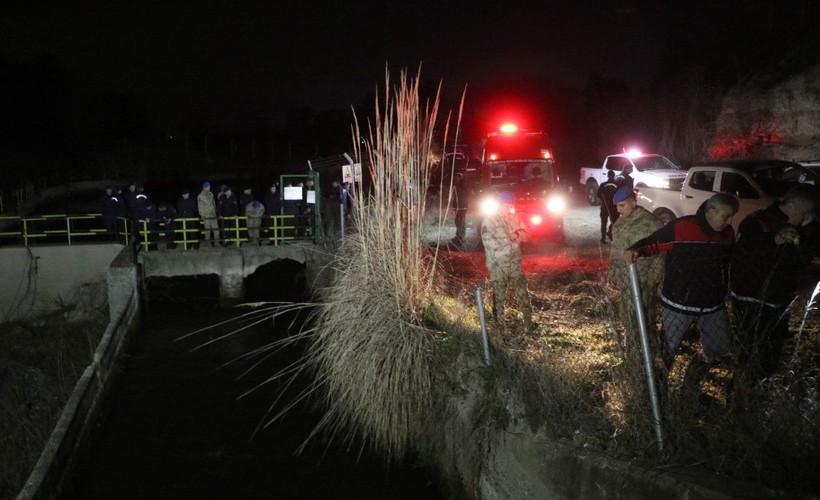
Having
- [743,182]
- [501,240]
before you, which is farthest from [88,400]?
[743,182]

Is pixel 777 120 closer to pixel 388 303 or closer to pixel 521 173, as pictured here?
pixel 521 173

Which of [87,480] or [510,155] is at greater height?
[510,155]

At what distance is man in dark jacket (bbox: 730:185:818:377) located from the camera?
14.4 feet

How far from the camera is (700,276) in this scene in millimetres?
4430

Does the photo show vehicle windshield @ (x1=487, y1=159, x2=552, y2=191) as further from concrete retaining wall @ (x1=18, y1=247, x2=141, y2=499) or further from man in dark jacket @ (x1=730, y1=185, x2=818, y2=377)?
man in dark jacket @ (x1=730, y1=185, x2=818, y2=377)

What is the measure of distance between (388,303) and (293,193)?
32.1ft

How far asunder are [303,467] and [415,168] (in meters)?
3.49

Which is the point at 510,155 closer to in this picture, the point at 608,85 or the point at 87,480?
the point at 87,480

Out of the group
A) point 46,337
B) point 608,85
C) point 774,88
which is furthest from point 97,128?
point 774,88

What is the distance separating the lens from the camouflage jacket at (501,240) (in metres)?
6.89

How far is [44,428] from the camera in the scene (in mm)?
9000

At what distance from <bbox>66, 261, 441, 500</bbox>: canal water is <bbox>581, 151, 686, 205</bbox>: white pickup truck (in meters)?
9.30

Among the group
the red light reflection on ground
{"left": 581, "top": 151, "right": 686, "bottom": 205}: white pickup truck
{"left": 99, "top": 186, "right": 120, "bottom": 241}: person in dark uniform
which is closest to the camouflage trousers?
the red light reflection on ground

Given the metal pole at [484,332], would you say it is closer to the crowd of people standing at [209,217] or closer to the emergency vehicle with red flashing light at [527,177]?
the emergency vehicle with red flashing light at [527,177]
